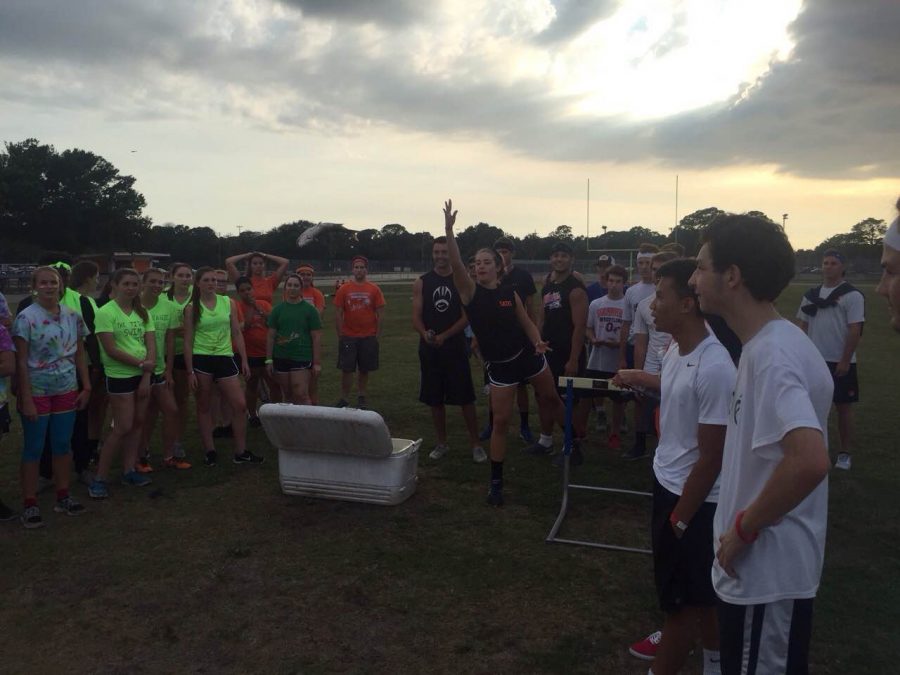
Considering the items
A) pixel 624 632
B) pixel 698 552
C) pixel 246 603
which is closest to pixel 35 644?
pixel 246 603

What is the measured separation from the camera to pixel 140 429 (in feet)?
19.7

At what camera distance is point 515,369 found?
18.7 feet

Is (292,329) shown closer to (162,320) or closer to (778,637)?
(162,320)

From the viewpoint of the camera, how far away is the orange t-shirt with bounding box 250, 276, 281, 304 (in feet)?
27.5

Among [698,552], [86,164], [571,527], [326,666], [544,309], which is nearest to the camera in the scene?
[698,552]

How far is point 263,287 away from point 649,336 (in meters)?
4.96

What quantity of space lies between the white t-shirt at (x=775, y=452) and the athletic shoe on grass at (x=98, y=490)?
541 cm

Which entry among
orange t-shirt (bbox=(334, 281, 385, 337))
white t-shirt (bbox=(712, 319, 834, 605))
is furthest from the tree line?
white t-shirt (bbox=(712, 319, 834, 605))

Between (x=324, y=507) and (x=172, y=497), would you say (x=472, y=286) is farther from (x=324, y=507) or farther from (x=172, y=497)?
(x=172, y=497)

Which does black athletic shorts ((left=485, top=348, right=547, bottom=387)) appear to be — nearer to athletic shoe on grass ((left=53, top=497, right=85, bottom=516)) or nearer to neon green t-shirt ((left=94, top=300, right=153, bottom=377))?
neon green t-shirt ((left=94, top=300, right=153, bottom=377))

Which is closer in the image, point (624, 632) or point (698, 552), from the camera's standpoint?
point (698, 552)

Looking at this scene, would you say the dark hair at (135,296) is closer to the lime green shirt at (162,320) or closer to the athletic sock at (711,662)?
the lime green shirt at (162,320)

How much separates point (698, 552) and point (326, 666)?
1954 millimetres

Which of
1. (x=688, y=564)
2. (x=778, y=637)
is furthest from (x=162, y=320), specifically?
(x=778, y=637)
